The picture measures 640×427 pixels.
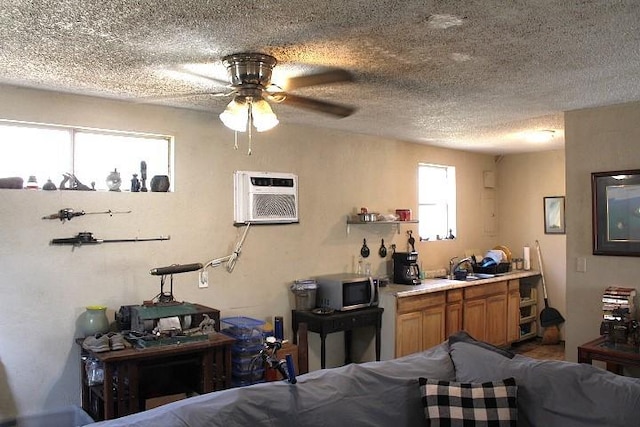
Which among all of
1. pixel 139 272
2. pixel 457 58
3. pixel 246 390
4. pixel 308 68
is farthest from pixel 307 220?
pixel 246 390

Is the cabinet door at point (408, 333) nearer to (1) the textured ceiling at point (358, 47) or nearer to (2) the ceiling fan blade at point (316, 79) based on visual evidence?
(1) the textured ceiling at point (358, 47)

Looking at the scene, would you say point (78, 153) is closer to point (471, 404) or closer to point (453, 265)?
point (471, 404)

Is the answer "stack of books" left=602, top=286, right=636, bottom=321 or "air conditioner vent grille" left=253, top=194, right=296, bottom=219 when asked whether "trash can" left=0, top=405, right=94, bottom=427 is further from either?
"stack of books" left=602, top=286, right=636, bottom=321

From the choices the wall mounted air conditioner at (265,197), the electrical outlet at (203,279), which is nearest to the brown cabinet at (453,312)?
the wall mounted air conditioner at (265,197)

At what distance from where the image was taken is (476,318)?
5.59 meters

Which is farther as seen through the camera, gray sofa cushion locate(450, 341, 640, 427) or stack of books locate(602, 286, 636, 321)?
stack of books locate(602, 286, 636, 321)

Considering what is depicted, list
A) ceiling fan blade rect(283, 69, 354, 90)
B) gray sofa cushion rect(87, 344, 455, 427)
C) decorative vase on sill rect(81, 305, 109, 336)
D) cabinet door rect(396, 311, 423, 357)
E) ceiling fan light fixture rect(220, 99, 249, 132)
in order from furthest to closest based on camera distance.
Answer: cabinet door rect(396, 311, 423, 357) → decorative vase on sill rect(81, 305, 109, 336) → ceiling fan blade rect(283, 69, 354, 90) → ceiling fan light fixture rect(220, 99, 249, 132) → gray sofa cushion rect(87, 344, 455, 427)

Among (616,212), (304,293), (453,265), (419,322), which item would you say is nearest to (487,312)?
(453,265)

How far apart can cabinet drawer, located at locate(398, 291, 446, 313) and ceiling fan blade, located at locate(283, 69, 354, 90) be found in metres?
2.38

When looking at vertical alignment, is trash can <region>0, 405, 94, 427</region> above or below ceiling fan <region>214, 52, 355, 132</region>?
below

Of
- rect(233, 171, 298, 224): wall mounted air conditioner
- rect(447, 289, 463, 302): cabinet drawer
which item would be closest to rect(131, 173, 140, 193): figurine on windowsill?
rect(233, 171, 298, 224): wall mounted air conditioner

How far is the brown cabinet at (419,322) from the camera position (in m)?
4.76

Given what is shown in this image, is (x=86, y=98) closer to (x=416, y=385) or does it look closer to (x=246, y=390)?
(x=246, y=390)

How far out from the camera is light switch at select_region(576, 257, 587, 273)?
412 cm
